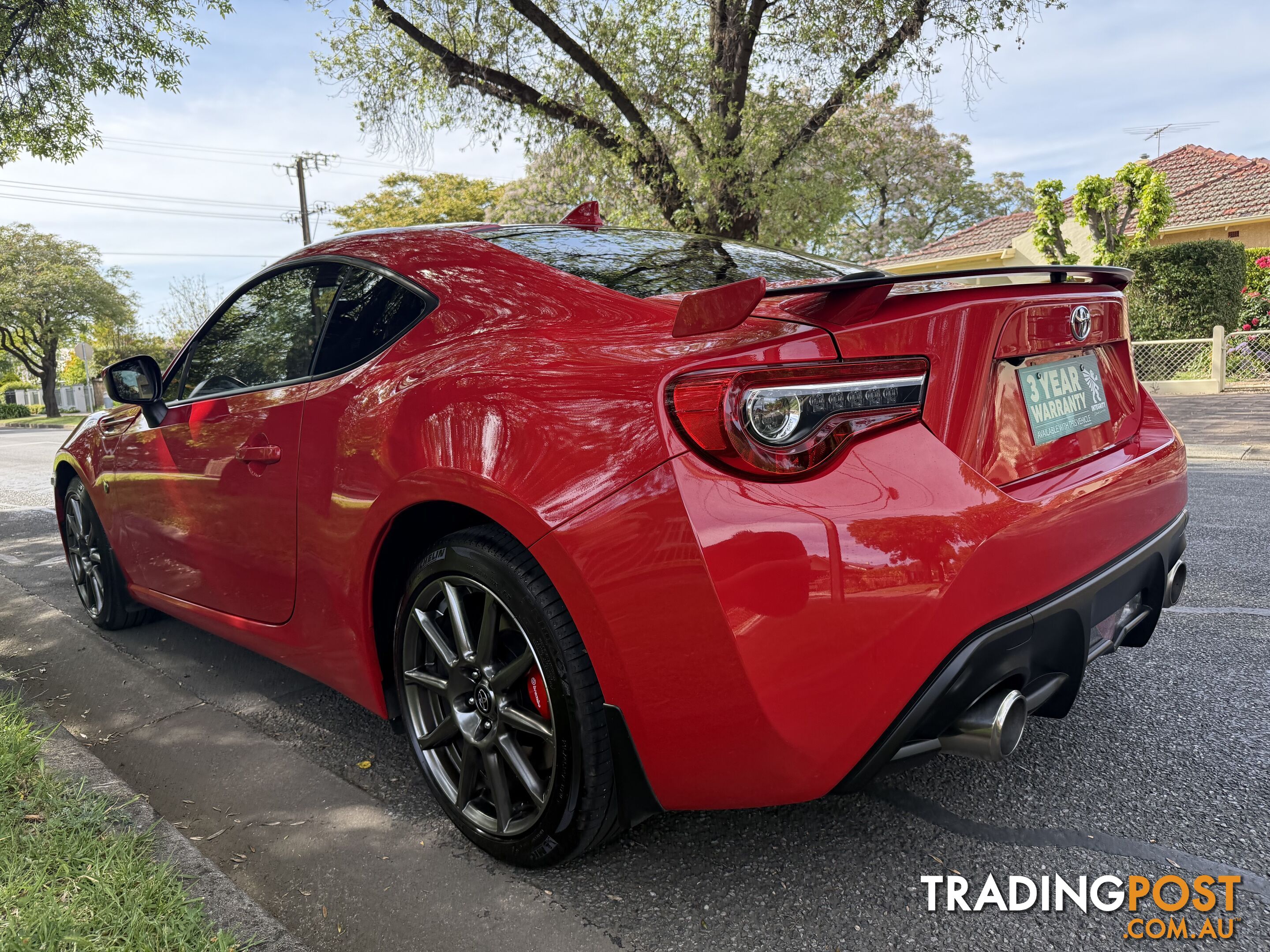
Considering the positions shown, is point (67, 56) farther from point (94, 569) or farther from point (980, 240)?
point (980, 240)

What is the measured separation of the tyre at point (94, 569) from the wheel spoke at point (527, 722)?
268 cm

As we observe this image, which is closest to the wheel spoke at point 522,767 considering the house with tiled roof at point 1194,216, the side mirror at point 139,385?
the side mirror at point 139,385

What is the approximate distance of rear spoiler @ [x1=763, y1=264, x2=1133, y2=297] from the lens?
1.63 m

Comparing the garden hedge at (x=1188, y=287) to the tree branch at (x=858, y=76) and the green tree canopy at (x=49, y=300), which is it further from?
the green tree canopy at (x=49, y=300)

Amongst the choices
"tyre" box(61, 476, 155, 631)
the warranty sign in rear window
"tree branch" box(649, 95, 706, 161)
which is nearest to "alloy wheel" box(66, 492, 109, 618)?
"tyre" box(61, 476, 155, 631)

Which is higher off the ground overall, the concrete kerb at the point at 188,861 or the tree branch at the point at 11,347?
the tree branch at the point at 11,347

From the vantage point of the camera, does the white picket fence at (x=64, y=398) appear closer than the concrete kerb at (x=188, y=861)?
No

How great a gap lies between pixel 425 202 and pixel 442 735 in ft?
142

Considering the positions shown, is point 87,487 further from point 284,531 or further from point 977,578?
point 977,578

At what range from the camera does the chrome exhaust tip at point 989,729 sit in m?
1.65

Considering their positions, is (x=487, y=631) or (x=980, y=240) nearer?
(x=487, y=631)

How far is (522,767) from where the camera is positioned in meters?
1.93

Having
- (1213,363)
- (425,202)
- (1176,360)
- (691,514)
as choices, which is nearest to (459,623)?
(691,514)

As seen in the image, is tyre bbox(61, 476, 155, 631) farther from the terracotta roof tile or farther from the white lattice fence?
the terracotta roof tile
